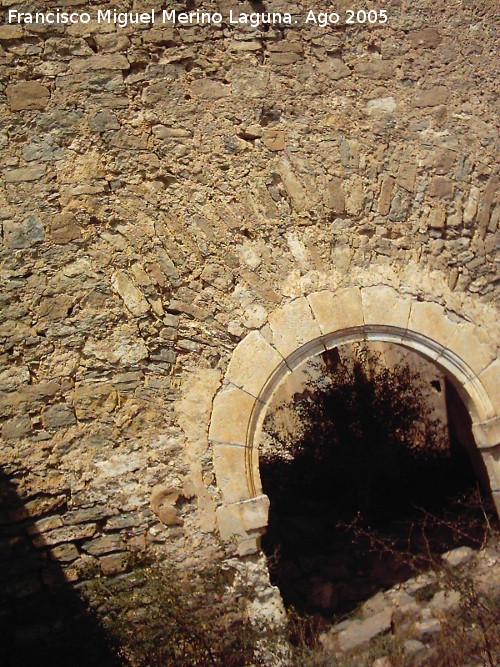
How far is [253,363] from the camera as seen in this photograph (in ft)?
13.3

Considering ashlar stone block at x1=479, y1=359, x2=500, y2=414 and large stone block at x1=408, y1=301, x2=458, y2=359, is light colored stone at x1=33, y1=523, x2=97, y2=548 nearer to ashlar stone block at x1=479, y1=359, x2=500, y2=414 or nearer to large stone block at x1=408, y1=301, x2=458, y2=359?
large stone block at x1=408, y1=301, x2=458, y2=359

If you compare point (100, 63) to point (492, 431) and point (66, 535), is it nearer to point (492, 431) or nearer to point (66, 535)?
point (66, 535)

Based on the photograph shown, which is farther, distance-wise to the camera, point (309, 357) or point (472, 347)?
point (472, 347)

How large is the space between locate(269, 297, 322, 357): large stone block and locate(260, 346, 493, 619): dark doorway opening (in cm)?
267

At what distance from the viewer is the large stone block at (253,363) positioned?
4020 mm

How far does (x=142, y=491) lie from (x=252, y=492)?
65cm

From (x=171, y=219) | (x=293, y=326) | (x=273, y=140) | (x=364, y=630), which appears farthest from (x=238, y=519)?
(x=273, y=140)

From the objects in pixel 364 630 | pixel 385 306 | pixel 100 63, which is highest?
pixel 100 63

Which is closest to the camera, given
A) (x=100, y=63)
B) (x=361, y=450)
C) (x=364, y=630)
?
(x=100, y=63)

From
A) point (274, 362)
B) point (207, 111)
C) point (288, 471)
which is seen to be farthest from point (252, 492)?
point (288, 471)

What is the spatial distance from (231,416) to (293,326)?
66 centimetres

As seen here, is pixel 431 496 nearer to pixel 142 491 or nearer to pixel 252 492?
pixel 252 492

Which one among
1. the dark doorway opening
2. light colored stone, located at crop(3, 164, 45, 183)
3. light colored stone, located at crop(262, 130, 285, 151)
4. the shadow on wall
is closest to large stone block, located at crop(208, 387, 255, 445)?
the shadow on wall

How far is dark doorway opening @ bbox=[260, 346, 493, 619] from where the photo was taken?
6469mm
